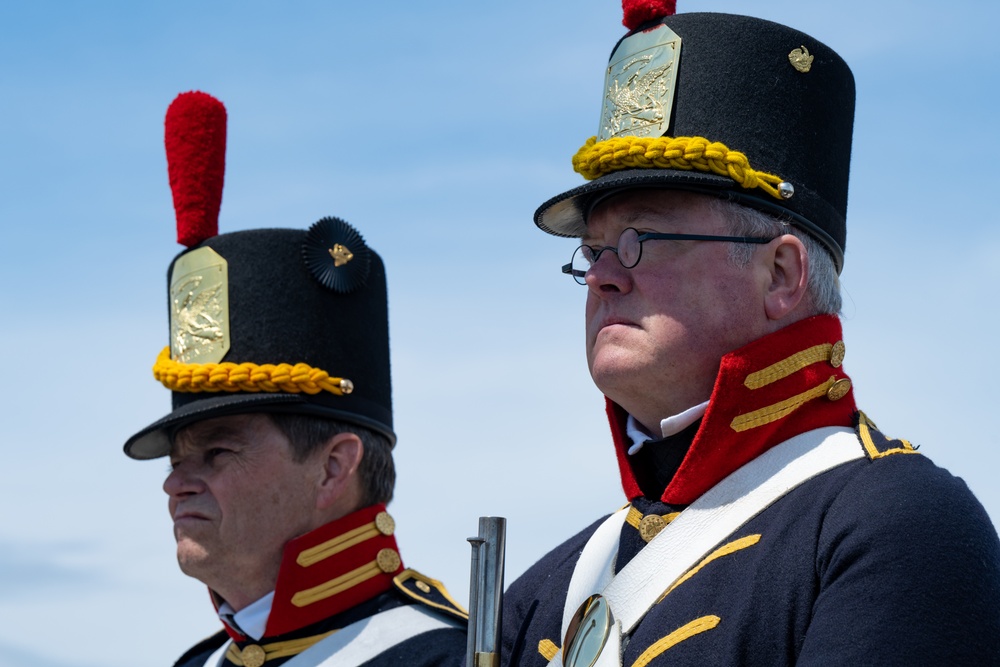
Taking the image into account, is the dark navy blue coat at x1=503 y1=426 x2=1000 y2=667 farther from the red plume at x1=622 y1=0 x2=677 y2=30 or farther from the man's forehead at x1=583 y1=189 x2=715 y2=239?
the red plume at x1=622 y1=0 x2=677 y2=30

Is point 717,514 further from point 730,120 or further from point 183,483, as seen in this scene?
point 183,483

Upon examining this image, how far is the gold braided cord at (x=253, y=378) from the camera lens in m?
5.67

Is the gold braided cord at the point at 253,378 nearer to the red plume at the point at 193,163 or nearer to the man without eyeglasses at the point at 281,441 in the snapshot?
the man without eyeglasses at the point at 281,441

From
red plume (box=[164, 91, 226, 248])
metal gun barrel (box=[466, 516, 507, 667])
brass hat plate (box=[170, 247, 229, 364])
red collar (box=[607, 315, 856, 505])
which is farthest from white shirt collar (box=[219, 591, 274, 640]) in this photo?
red collar (box=[607, 315, 856, 505])

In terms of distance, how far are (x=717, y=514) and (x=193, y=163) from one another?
336 centimetres

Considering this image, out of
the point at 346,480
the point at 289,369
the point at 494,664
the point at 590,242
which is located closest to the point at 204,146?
the point at 289,369

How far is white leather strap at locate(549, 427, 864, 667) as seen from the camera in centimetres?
352

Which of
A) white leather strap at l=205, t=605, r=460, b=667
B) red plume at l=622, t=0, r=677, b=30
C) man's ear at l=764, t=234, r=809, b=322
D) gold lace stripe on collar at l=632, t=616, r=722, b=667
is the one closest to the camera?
gold lace stripe on collar at l=632, t=616, r=722, b=667

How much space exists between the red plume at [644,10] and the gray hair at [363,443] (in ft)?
7.49

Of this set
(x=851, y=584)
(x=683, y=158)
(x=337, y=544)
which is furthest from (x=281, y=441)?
(x=851, y=584)

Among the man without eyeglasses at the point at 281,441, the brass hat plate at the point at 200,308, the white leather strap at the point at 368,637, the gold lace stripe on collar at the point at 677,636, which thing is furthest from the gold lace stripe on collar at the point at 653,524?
the brass hat plate at the point at 200,308

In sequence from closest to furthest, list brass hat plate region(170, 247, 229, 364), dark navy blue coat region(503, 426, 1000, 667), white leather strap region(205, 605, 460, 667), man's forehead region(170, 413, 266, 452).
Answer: dark navy blue coat region(503, 426, 1000, 667)
white leather strap region(205, 605, 460, 667)
man's forehead region(170, 413, 266, 452)
brass hat plate region(170, 247, 229, 364)

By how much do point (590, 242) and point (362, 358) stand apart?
85.6 inches

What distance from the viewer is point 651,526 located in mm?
3707
